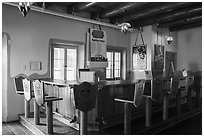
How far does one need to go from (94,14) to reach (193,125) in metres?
4.05

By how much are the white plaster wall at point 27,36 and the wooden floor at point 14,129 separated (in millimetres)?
370

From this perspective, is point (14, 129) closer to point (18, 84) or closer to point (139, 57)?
point (18, 84)

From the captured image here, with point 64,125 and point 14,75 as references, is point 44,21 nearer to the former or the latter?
point 14,75

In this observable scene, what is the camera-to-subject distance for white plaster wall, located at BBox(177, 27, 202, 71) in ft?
24.3

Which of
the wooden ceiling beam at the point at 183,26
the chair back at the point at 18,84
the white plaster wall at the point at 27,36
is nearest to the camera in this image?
the chair back at the point at 18,84

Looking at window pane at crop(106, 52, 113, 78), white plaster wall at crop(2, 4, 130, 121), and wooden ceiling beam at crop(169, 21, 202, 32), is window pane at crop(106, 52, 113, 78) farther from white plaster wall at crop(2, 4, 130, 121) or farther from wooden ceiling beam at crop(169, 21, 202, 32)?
wooden ceiling beam at crop(169, 21, 202, 32)

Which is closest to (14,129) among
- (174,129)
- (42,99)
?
(42,99)

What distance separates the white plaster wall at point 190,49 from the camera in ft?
24.3

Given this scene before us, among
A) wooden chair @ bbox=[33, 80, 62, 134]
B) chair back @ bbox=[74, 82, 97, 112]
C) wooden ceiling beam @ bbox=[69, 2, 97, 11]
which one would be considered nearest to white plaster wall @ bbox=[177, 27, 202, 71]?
wooden ceiling beam @ bbox=[69, 2, 97, 11]

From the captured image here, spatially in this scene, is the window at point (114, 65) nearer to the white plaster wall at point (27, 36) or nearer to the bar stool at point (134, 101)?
the white plaster wall at point (27, 36)

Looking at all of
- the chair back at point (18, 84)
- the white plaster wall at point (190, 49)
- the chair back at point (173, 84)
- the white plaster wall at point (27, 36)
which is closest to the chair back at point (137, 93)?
the chair back at point (173, 84)

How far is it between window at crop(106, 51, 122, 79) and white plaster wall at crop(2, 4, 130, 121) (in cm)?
187

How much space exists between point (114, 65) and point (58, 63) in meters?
2.32

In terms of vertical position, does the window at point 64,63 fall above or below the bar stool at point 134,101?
above
